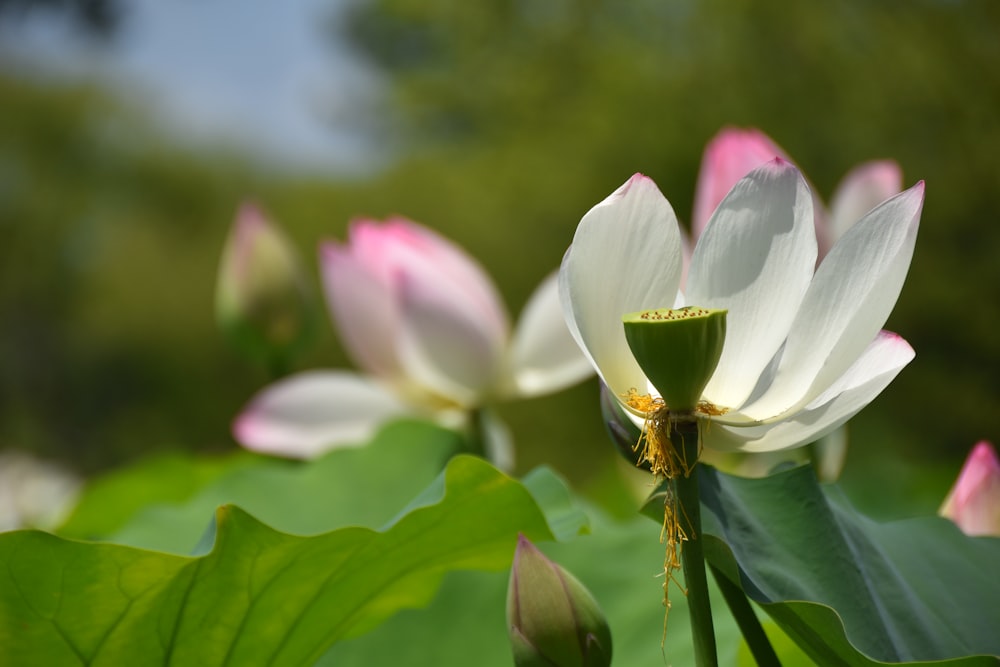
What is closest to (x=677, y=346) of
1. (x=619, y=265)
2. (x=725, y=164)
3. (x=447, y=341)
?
(x=619, y=265)

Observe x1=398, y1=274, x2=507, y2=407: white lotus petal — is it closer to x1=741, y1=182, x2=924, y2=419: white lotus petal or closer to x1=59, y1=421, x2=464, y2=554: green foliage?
x1=59, y1=421, x2=464, y2=554: green foliage

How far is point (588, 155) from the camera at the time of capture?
535 centimetres

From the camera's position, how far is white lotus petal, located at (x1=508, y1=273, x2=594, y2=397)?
0.68 meters

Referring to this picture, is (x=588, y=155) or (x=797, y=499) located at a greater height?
(x=588, y=155)

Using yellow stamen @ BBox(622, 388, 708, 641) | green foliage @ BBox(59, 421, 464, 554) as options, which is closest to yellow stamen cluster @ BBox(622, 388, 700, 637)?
yellow stamen @ BBox(622, 388, 708, 641)

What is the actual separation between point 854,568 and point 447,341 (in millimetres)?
385

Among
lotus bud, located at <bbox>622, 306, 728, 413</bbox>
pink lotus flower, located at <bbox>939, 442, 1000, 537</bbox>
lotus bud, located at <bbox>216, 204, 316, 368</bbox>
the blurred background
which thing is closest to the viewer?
lotus bud, located at <bbox>622, 306, 728, 413</bbox>

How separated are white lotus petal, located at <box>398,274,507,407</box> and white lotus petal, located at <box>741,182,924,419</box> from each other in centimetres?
41

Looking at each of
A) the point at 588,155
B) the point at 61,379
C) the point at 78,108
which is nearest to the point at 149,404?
the point at 61,379

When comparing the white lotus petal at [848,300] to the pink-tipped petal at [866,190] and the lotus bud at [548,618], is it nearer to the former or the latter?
the lotus bud at [548,618]

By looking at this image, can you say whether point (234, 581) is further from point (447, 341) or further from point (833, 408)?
point (447, 341)

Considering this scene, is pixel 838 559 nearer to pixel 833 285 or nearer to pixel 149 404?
pixel 833 285

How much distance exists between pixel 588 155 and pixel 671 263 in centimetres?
516

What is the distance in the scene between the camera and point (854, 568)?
1.09ft
